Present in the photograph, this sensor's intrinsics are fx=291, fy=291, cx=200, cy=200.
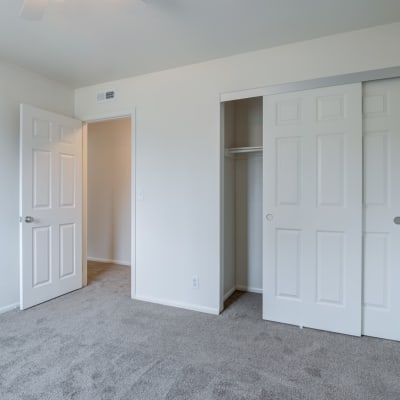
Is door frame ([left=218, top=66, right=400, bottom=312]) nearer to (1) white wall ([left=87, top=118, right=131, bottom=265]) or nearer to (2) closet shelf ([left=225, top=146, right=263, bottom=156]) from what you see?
(2) closet shelf ([left=225, top=146, right=263, bottom=156])

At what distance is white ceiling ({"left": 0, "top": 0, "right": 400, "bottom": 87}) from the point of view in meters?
2.06

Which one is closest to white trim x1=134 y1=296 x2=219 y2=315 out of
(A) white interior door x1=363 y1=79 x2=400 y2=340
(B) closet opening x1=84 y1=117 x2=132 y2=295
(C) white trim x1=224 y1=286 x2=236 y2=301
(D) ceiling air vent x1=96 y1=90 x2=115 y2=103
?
(C) white trim x1=224 y1=286 x2=236 y2=301

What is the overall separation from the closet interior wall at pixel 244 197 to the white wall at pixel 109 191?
208 cm

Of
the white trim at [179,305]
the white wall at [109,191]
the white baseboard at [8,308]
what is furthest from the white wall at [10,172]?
the white wall at [109,191]

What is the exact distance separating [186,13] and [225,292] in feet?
9.02

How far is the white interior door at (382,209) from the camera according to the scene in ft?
7.70

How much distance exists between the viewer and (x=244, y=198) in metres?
3.65

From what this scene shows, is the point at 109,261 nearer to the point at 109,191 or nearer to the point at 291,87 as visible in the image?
the point at 109,191

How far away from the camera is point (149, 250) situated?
326cm

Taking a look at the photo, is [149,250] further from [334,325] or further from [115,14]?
[115,14]

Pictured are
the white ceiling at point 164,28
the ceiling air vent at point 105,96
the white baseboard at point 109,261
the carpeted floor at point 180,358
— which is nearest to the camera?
the carpeted floor at point 180,358

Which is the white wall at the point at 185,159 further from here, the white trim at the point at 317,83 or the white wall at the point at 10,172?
the white wall at the point at 10,172

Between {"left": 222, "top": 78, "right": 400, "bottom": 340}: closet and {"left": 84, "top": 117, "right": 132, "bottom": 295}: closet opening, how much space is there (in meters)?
2.90

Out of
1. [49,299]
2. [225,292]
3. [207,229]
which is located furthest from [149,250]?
[49,299]
